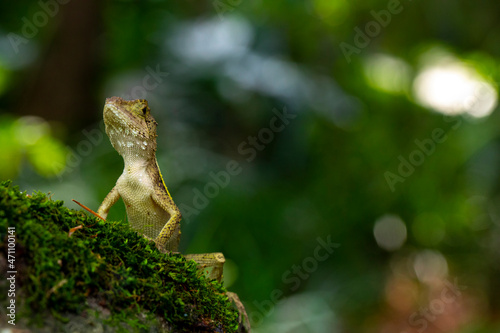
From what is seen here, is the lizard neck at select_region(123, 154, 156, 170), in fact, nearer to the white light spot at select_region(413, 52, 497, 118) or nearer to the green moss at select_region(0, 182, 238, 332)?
the green moss at select_region(0, 182, 238, 332)

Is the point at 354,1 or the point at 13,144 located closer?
the point at 13,144

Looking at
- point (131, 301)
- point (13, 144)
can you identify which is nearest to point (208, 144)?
point (13, 144)

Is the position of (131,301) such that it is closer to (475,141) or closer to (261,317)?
(261,317)

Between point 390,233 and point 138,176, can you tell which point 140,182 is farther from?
point 390,233
